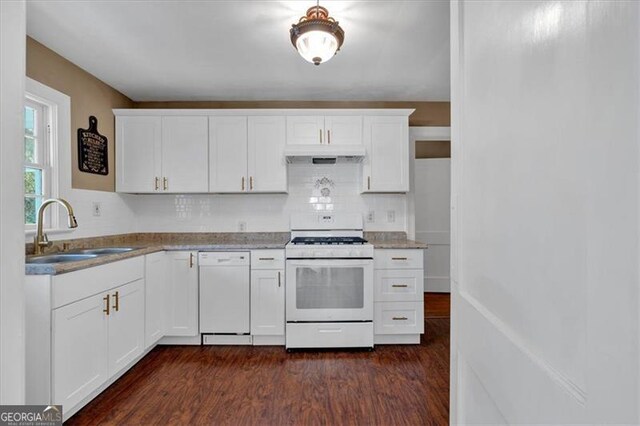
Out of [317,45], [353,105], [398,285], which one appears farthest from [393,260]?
[317,45]

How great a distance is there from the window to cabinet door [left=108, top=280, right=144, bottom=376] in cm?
83

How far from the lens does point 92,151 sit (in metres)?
2.95

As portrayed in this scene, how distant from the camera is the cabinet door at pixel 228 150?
3.28 meters

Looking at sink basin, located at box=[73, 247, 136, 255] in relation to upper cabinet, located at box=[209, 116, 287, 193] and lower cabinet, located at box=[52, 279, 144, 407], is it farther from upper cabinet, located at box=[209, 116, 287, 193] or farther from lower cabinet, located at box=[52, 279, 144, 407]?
upper cabinet, located at box=[209, 116, 287, 193]

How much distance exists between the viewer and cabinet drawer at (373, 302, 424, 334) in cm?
298

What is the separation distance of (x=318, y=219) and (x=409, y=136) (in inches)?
55.6

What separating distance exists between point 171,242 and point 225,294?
1.01 metres

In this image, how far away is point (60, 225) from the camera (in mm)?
2582

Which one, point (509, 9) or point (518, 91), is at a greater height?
point (509, 9)

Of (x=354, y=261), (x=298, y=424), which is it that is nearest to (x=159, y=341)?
(x=298, y=424)

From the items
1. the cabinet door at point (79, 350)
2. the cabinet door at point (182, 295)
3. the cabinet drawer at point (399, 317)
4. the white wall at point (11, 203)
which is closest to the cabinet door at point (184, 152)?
the cabinet door at point (182, 295)

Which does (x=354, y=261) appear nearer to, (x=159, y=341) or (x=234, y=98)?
(x=159, y=341)

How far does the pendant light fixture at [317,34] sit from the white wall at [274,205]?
1.61 metres

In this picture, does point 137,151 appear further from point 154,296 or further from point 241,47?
point 241,47
